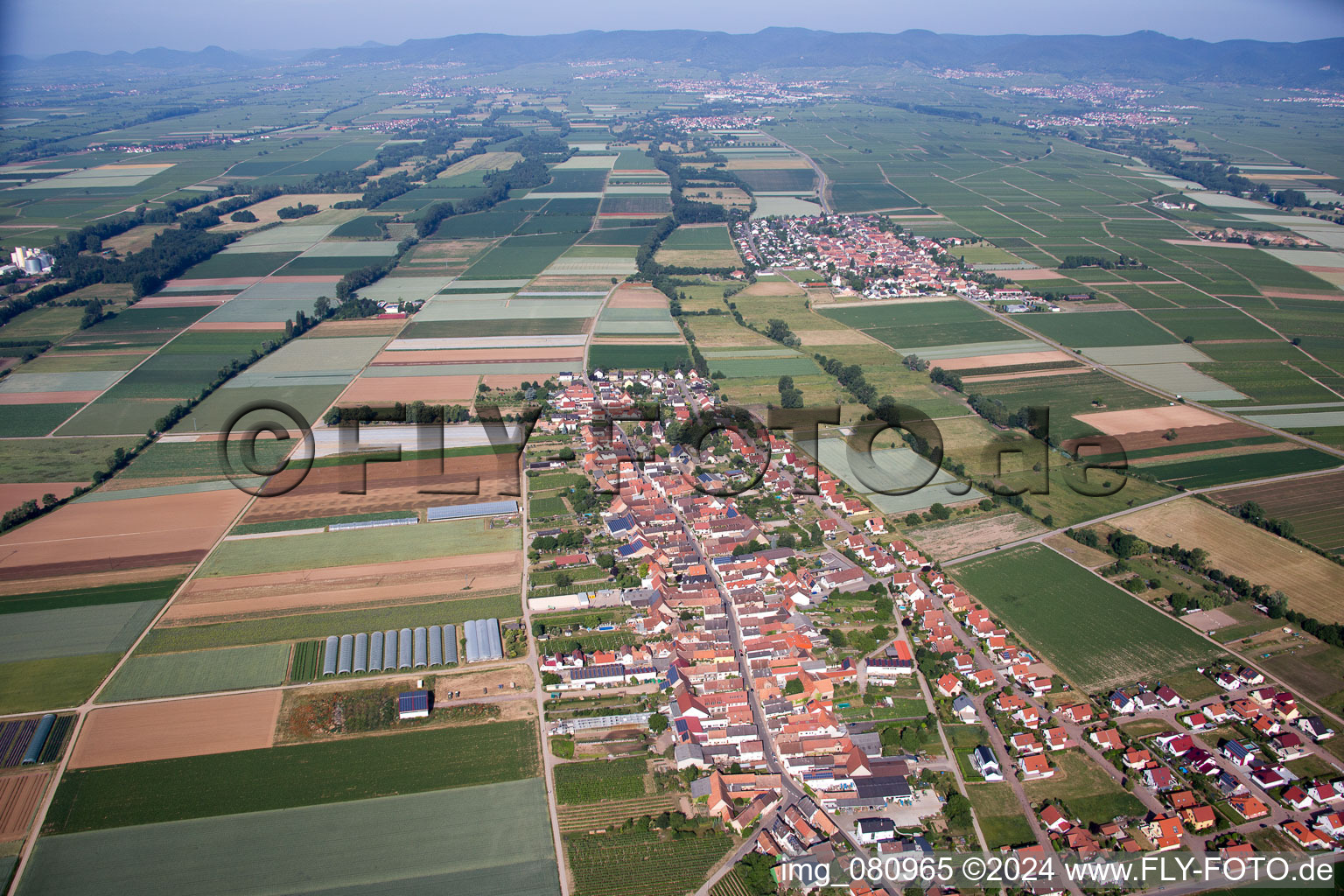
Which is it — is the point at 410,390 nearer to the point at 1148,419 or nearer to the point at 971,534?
the point at 971,534

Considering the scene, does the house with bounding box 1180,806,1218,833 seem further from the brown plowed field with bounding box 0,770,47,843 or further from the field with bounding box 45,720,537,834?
the brown plowed field with bounding box 0,770,47,843

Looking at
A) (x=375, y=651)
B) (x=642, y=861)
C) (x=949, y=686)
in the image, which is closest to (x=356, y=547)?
(x=375, y=651)

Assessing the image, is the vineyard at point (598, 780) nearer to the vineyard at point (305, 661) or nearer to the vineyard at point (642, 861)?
the vineyard at point (642, 861)

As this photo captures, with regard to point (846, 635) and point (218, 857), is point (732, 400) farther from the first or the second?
point (218, 857)

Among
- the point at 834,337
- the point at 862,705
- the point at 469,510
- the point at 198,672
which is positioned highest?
the point at 834,337

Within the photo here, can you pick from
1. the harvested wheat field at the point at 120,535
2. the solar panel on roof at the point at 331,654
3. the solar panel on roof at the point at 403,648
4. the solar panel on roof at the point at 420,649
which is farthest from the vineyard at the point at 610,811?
the harvested wheat field at the point at 120,535
